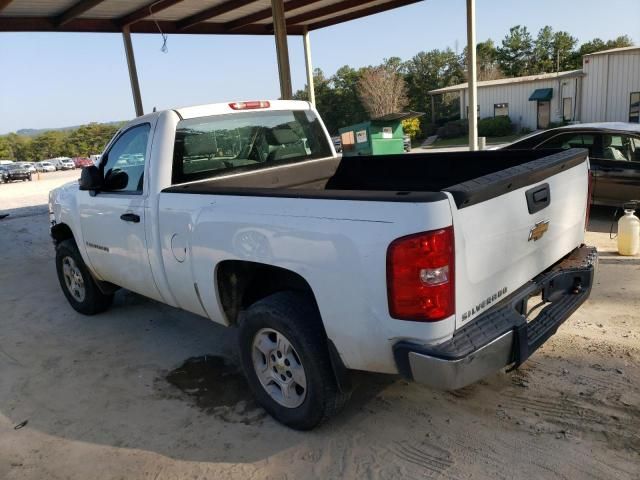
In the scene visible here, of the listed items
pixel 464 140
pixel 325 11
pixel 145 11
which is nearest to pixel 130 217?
pixel 145 11

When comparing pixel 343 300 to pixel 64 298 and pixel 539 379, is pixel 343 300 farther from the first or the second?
pixel 64 298

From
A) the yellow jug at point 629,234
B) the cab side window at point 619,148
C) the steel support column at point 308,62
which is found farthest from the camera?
the steel support column at point 308,62

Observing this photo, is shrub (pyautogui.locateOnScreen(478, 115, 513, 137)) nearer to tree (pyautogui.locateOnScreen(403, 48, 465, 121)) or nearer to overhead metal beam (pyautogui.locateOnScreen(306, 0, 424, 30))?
tree (pyautogui.locateOnScreen(403, 48, 465, 121))

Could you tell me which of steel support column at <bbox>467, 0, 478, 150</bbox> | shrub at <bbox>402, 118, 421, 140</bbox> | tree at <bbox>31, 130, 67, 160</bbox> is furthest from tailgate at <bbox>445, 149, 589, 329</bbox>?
tree at <bbox>31, 130, 67, 160</bbox>

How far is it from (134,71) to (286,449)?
39.6 ft

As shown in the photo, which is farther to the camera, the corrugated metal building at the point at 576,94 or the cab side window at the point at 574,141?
the corrugated metal building at the point at 576,94

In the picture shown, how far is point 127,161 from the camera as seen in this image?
429cm

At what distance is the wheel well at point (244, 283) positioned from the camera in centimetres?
321

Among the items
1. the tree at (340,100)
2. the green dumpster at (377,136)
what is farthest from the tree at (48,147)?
the green dumpster at (377,136)

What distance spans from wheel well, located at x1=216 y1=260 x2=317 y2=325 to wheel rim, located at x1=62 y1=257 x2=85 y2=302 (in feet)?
8.17

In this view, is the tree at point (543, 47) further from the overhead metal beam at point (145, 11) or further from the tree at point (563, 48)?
the overhead metal beam at point (145, 11)

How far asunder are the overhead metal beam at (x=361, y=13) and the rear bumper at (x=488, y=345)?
10572 millimetres

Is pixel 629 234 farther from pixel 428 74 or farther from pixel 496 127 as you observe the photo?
pixel 428 74

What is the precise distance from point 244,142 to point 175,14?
9462 millimetres
